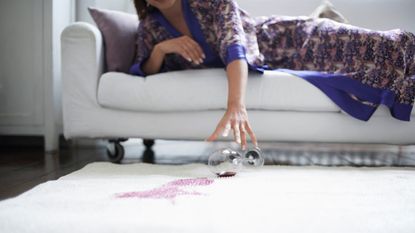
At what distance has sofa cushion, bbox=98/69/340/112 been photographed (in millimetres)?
1398

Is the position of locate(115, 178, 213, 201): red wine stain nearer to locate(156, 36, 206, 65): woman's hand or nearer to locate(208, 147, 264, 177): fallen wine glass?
locate(208, 147, 264, 177): fallen wine glass

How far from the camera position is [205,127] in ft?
4.74

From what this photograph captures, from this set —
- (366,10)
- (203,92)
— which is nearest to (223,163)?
(203,92)

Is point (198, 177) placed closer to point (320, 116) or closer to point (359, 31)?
point (320, 116)

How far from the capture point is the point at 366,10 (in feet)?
7.32

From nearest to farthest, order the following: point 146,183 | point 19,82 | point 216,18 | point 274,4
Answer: point 146,183
point 216,18
point 19,82
point 274,4

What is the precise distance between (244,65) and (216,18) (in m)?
0.22

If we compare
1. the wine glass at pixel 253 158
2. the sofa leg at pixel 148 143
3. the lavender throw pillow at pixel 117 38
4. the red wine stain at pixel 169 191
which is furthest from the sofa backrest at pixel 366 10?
the red wine stain at pixel 169 191

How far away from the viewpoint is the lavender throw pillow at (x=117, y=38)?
5.15ft

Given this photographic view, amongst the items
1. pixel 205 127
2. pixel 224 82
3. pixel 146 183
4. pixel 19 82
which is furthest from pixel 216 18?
pixel 19 82

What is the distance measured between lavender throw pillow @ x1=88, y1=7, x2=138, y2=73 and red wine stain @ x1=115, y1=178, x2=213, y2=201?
737 millimetres

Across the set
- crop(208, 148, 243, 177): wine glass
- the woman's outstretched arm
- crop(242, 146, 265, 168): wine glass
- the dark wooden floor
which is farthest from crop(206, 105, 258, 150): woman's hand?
the dark wooden floor

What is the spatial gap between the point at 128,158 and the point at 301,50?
0.81 m

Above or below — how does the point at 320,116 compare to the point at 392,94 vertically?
below
